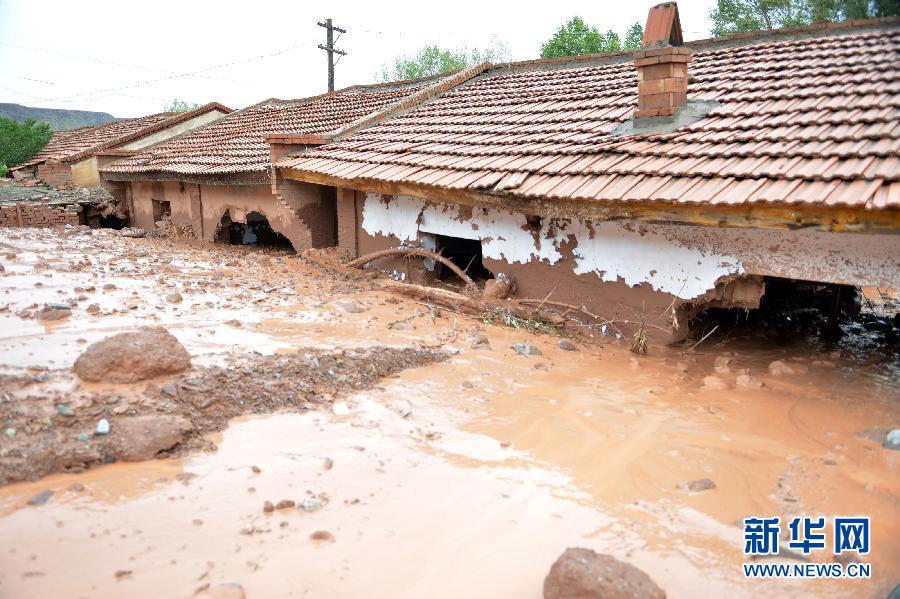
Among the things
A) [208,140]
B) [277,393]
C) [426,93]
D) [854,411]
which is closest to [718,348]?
[854,411]

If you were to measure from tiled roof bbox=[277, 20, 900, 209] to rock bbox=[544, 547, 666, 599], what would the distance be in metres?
3.30

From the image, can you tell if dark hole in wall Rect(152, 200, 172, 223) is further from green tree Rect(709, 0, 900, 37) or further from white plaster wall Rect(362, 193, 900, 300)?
green tree Rect(709, 0, 900, 37)

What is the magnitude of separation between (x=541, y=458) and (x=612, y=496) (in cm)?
57

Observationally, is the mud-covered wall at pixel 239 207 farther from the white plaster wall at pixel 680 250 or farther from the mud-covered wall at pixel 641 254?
the white plaster wall at pixel 680 250

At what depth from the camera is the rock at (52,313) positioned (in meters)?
5.91

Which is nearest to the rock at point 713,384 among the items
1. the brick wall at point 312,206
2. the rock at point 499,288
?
the rock at point 499,288

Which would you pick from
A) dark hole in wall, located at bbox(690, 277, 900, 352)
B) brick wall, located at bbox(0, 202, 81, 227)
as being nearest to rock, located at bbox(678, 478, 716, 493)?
dark hole in wall, located at bbox(690, 277, 900, 352)

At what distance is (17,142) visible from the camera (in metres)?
22.2

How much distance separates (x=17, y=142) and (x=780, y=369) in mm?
25101

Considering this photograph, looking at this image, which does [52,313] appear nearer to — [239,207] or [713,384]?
[713,384]

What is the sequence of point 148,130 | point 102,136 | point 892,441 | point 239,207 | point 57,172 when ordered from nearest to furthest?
point 892,441, point 239,207, point 57,172, point 148,130, point 102,136

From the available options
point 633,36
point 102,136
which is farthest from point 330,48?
point 633,36

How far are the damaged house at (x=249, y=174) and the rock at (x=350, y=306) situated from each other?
11.7ft

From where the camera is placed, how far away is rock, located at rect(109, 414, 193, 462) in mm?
3822
